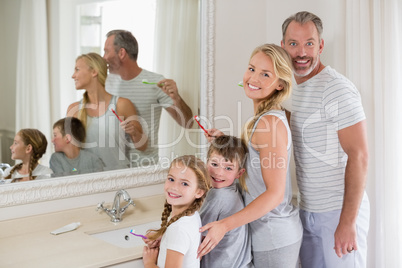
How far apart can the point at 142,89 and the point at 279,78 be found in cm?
83

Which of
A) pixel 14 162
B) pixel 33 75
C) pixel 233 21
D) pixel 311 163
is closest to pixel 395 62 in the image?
pixel 311 163

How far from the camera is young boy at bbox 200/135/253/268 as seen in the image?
5.41ft

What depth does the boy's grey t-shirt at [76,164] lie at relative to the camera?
2.04 m

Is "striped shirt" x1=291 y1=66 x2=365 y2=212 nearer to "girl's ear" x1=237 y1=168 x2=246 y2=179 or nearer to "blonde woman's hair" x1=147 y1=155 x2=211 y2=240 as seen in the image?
"girl's ear" x1=237 y1=168 x2=246 y2=179

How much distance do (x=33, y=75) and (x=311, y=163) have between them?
3.77 ft

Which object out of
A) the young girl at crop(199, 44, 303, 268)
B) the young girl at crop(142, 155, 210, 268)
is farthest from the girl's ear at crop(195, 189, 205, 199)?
the young girl at crop(199, 44, 303, 268)

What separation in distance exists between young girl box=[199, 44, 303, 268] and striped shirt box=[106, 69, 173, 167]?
0.72 m

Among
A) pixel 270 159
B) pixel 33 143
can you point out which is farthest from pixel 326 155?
pixel 33 143

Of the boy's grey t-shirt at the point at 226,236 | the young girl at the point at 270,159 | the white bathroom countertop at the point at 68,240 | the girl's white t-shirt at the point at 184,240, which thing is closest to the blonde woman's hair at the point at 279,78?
the young girl at the point at 270,159

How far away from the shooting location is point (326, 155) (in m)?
1.80

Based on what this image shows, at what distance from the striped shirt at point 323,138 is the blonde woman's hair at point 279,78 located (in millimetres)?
Answer: 195

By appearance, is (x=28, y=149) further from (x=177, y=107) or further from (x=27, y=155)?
(x=177, y=107)

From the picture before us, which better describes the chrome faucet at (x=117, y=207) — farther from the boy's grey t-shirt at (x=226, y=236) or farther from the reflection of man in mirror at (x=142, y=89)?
the boy's grey t-shirt at (x=226, y=236)

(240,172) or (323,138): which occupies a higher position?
(323,138)
